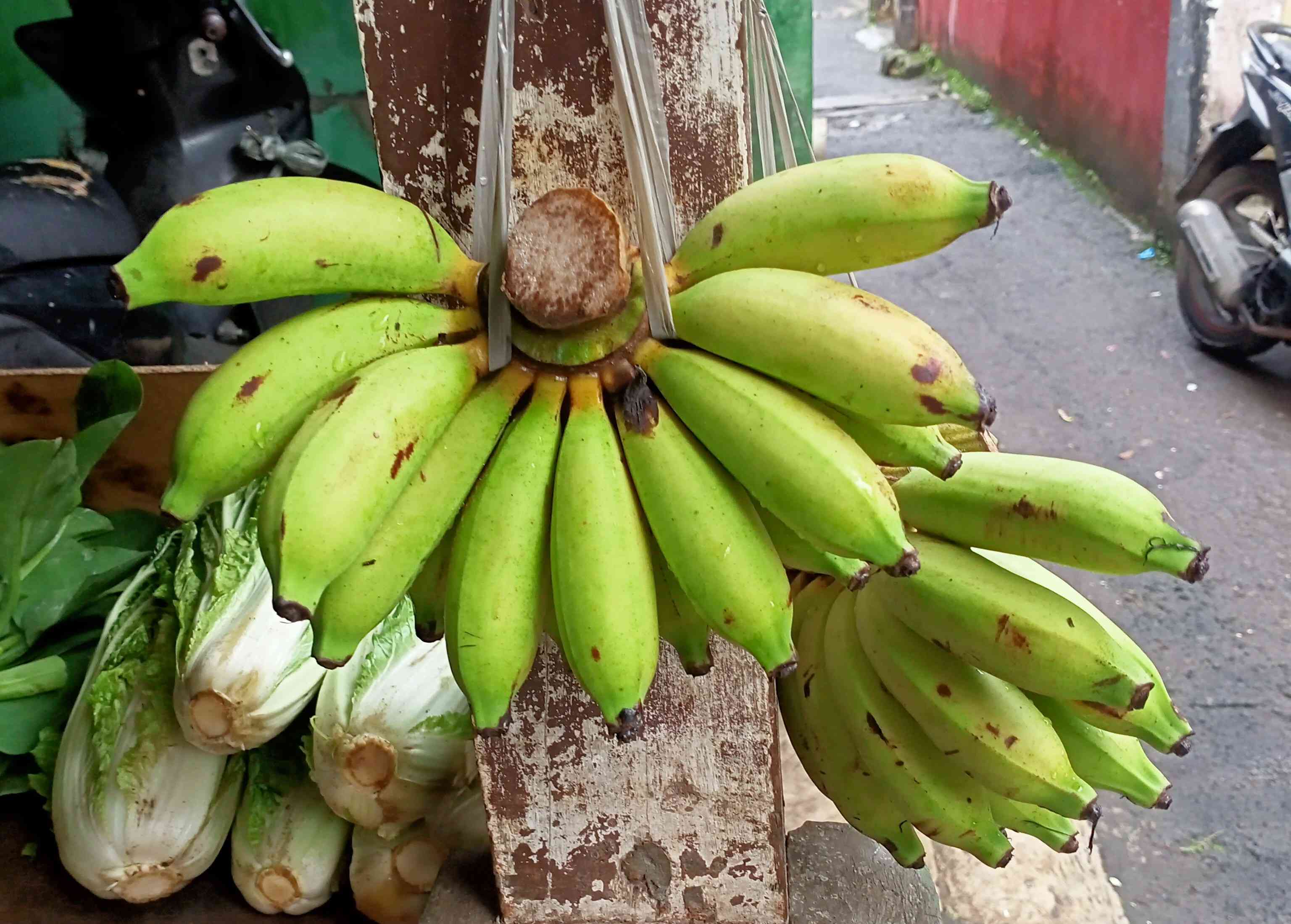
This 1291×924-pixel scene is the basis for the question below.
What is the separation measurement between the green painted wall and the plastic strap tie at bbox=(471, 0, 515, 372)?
2132mm

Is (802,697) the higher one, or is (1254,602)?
(802,697)

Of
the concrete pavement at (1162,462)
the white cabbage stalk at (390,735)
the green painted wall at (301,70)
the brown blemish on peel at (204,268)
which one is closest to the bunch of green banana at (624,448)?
the brown blemish on peel at (204,268)

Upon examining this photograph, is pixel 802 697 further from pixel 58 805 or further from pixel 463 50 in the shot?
pixel 58 805

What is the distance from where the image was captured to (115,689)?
1.49 meters

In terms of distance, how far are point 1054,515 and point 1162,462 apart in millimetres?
2885

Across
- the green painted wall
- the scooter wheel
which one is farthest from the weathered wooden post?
the scooter wheel

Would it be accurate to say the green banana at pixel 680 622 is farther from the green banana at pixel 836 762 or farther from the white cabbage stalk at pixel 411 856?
the white cabbage stalk at pixel 411 856

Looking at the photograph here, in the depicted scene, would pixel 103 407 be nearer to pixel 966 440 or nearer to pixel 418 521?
pixel 418 521

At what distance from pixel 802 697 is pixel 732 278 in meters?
0.50

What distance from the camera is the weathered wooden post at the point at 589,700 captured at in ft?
2.59

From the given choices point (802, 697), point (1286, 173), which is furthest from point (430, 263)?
point (1286, 173)

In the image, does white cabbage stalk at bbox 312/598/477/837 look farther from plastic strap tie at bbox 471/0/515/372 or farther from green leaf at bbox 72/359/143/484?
plastic strap tie at bbox 471/0/515/372

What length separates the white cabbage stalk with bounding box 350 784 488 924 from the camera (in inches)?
56.9

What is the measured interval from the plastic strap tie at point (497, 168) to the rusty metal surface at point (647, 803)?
1.27 feet
